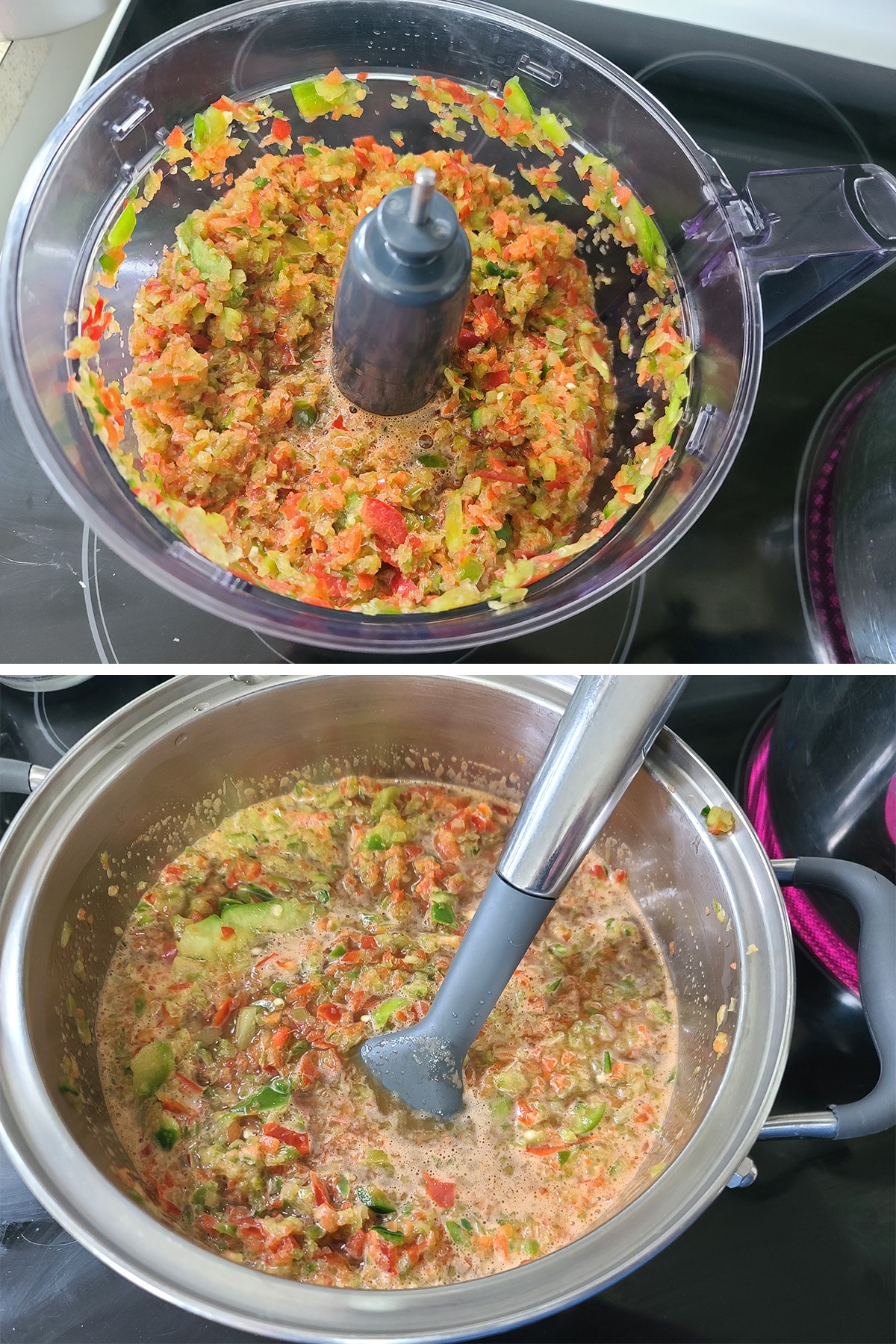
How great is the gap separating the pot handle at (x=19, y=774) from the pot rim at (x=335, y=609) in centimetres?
25

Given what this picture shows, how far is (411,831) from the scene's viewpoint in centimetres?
95

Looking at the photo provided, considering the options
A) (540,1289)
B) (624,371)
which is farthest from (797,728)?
(540,1289)

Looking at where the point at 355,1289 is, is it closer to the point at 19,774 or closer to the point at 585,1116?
the point at 585,1116

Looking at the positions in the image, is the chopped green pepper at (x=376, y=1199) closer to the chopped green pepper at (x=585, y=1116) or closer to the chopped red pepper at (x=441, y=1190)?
the chopped red pepper at (x=441, y=1190)

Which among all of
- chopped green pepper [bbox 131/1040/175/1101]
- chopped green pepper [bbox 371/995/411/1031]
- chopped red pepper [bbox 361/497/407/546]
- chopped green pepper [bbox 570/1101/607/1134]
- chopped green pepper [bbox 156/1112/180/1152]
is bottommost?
chopped green pepper [bbox 156/1112/180/1152]

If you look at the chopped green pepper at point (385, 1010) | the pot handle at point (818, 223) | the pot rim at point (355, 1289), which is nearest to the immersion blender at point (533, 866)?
the chopped green pepper at point (385, 1010)

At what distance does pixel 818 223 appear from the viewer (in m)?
0.75

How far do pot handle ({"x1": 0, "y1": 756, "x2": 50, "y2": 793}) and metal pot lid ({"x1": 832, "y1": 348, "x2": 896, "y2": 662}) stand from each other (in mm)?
678

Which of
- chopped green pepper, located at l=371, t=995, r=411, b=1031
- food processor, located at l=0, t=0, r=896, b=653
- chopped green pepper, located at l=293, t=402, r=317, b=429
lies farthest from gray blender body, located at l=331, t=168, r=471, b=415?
chopped green pepper, located at l=371, t=995, r=411, b=1031

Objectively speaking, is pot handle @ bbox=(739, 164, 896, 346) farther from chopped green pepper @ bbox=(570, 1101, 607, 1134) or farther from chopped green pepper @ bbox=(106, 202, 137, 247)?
chopped green pepper @ bbox=(570, 1101, 607, 1134)

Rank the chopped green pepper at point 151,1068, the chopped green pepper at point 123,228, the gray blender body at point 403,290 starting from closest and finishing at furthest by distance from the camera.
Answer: the gray blender body at point 403,290, the chopped green pepper at point 123,228, the chopped green pepper at point 151,1068

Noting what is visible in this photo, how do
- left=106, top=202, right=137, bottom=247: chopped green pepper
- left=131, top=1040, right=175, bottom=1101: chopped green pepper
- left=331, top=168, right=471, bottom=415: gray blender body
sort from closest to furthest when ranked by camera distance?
left=331, top=168, right=471, bottom=415: gray blender body < left=106, top=202, right=137, bottom=247: chopped green pepper < left=131, top=1040, right=175, bottom=1101: chopped green pepper

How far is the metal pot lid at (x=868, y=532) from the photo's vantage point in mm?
836

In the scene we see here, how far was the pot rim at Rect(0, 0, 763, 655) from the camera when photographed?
2.02ft
